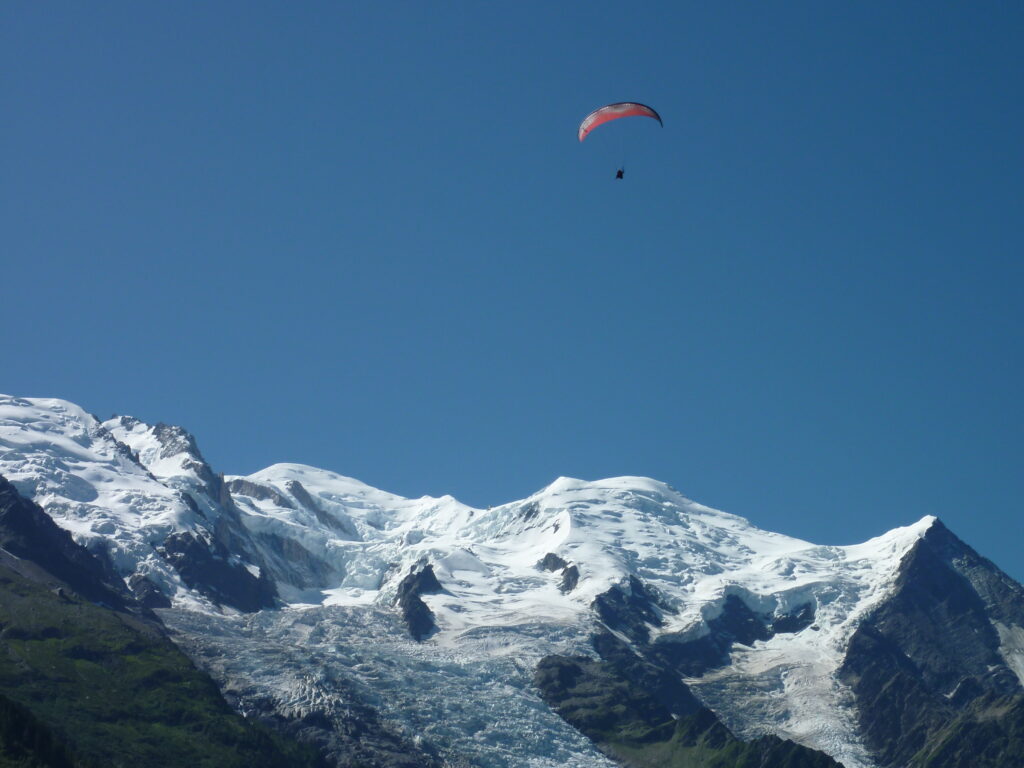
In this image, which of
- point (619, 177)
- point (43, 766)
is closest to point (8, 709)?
point (43, 766)

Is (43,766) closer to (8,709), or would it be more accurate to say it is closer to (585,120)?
(8,709)

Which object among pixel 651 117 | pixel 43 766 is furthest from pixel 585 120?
pixel 43 766

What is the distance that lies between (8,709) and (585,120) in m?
104

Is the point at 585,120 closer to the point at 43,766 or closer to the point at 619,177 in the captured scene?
the point at 619,177

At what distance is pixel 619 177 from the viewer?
17750 centimetres

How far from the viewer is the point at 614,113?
181 m

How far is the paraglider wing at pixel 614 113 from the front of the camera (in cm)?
17888

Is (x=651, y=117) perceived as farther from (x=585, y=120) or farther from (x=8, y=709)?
(x=8, y=709)

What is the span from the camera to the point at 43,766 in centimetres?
18175

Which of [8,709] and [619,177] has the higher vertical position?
[619,177]

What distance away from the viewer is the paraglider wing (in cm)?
17888

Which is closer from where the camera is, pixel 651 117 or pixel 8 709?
pixel 651 117

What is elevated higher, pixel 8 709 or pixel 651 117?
pixel 651 117

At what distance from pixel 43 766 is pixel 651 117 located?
10750 centimetres
